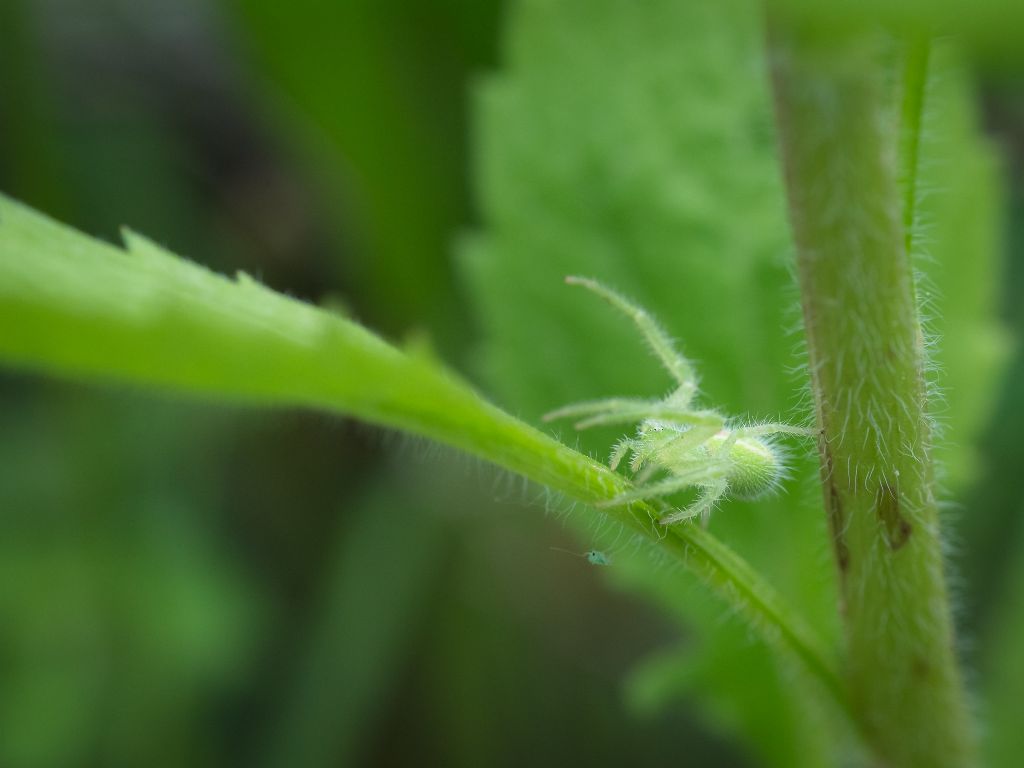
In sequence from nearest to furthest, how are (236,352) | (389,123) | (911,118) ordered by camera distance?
(236,352) < (911,118) < (389,123)

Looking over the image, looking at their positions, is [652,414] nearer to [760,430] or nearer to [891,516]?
[760,430]

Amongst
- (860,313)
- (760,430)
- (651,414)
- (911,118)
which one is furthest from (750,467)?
(911,118)

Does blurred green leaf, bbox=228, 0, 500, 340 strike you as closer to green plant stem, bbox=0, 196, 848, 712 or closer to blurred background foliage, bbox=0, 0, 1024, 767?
blurred background foliage, bbox=0, 0, 1024, 767

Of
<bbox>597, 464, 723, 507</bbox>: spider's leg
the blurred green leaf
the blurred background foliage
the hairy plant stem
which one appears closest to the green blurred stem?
the hairy plant stem

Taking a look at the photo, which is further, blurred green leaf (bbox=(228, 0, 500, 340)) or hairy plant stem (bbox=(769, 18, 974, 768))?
blurred green leaf (bbox=(228, 0, 500, 340))

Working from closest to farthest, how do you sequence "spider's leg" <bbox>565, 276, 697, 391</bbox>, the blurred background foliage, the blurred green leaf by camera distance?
"spider's leg" <bbox>565, 276, 697, 391</bbox> → the blurred background foliage → the blurred green leaf

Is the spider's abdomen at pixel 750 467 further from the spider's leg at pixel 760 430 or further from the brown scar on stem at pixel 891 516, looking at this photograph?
the brown scar on stem at pixel 891 516

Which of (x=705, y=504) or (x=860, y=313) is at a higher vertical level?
(x=860, y=313)
